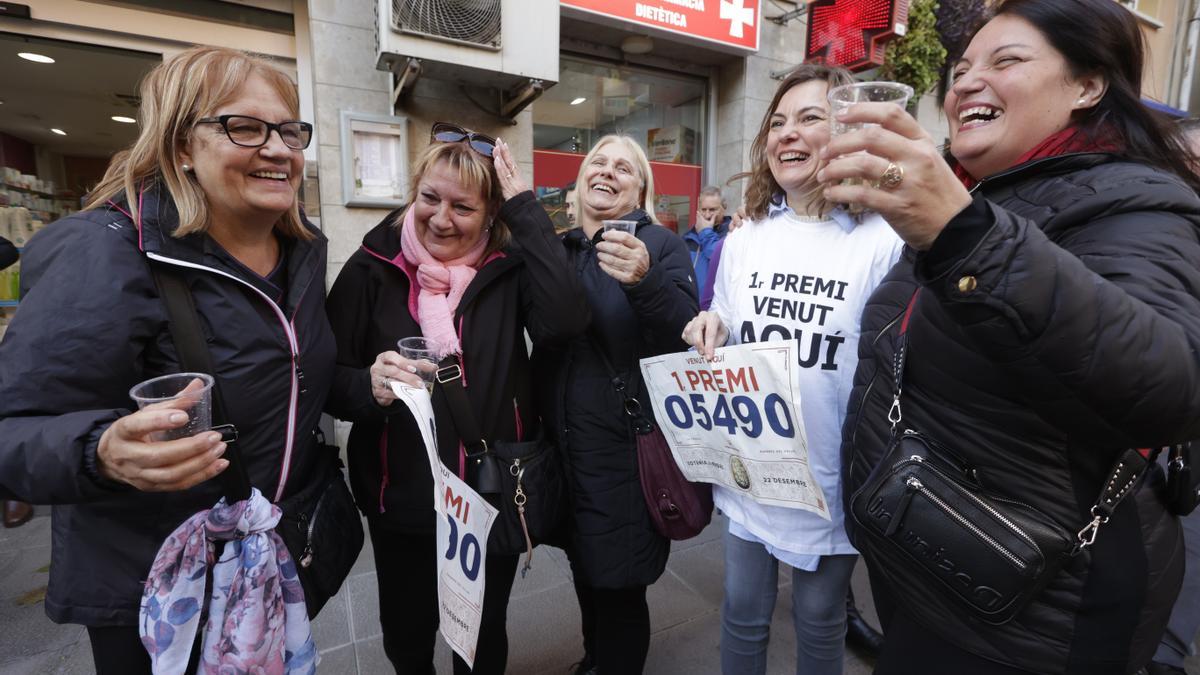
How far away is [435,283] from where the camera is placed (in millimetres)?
1899

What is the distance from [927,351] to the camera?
1.16 metres

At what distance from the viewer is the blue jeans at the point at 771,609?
1771 mm

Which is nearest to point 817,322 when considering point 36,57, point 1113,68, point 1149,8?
point 1113,68

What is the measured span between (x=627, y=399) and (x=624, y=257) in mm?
506

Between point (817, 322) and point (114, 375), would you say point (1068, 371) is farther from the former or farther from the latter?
point (114, 375)

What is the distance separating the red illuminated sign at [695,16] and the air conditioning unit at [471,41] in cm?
81

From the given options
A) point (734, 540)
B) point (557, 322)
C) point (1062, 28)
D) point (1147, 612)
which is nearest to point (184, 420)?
point (557, 322)

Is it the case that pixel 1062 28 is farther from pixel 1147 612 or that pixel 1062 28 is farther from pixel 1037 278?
pixel 1147 612

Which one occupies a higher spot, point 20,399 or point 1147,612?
point 20,399

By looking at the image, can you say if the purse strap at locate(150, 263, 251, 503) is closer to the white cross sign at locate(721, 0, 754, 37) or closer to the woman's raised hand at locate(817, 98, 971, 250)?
the woman's raised hand at locate(817, 98, 971, 250)

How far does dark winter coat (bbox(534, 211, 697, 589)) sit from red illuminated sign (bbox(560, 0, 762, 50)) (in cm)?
405

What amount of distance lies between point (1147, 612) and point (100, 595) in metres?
2.21

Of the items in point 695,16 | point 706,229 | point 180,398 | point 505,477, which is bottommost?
point 505,477

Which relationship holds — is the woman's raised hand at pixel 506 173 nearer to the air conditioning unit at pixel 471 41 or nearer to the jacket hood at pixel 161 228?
the jacket hood at pixel 161 228
